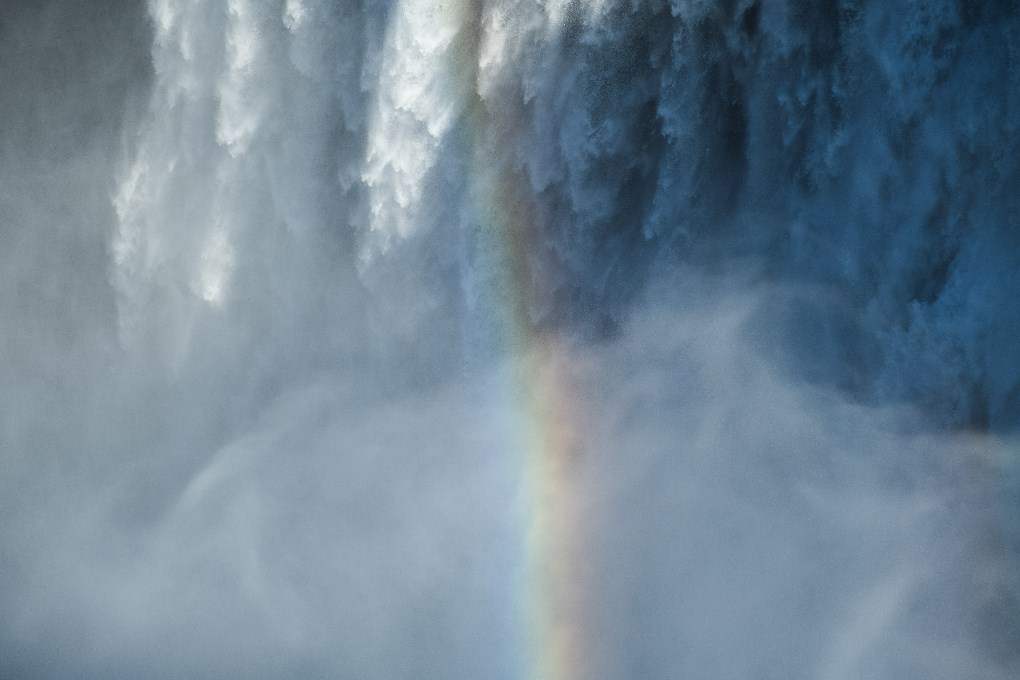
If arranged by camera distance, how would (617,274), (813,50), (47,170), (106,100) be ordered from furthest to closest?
(47,170), (106,100), (617,274), (813,50)

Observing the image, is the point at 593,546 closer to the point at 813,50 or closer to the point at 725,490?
the point at 725,490

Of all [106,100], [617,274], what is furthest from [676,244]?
[106,100]

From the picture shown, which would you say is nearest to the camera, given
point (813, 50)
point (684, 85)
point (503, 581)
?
point (813, 50)

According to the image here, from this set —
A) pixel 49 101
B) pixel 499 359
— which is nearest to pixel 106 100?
pixel 49 101

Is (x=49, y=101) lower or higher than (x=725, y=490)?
higher

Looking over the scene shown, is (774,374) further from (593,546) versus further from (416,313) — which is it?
(416,313)

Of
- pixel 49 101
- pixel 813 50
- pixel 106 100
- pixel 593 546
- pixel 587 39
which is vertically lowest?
pixel 593 546

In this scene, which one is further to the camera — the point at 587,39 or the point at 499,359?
the point at 499,359
